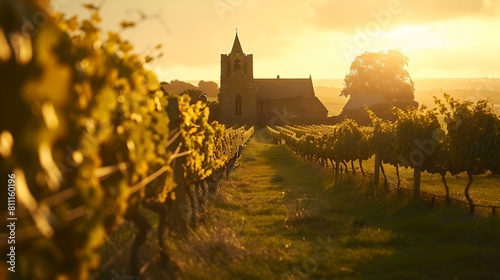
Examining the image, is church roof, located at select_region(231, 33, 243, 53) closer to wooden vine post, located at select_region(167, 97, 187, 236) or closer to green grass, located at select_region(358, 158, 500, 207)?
green grass, located at select_region(358, 158, 500, 207)

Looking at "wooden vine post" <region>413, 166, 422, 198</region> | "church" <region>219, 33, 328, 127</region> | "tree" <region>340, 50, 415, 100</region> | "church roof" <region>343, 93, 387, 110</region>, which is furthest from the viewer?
"tree" <region>340, 50, 415, 100</region>

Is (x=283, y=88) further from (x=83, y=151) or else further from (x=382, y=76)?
(x=83, y=151)

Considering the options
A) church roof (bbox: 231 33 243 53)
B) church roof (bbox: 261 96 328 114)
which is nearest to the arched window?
church roof (bbox: 231 33 243 53)

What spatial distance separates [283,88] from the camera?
108938 millimetres

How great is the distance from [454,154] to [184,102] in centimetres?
943

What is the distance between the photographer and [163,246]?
8.49 meters

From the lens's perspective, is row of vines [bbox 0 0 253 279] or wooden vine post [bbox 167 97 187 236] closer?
row of vines [bbox 0 0 253 279]

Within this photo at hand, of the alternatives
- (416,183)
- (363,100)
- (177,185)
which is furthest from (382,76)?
(177,185)

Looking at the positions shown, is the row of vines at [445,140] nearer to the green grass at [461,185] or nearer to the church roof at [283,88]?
the green grass at [461,185]

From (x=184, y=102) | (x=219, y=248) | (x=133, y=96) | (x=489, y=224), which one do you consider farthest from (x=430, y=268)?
(x=133, y=96)

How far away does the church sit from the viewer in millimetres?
98562

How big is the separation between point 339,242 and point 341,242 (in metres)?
0.05

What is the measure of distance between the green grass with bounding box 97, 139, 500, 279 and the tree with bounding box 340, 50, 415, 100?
104m

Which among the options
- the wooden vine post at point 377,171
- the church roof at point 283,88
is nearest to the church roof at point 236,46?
the church roof at point 283,88
